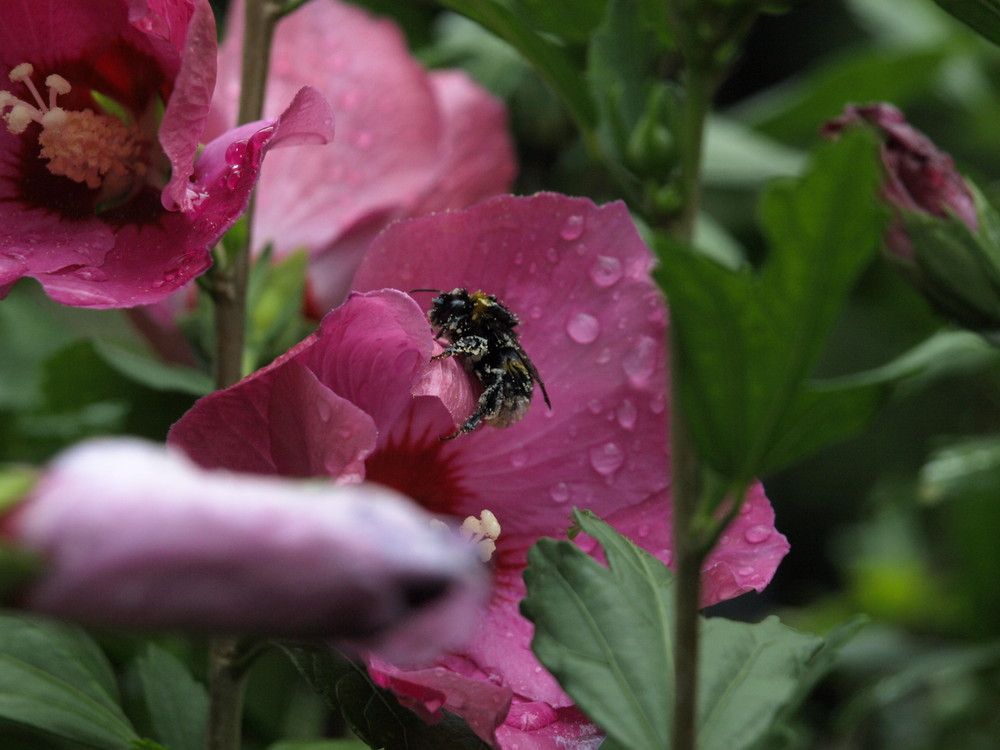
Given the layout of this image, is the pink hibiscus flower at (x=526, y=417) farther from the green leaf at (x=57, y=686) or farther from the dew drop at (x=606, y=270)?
the green leaf at (x=57, y=686)

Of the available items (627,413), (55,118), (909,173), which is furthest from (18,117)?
(909,173)

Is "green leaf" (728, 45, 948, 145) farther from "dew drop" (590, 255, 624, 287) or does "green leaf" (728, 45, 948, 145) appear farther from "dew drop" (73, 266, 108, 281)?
"dew drop" (73, 266, 108, 281)

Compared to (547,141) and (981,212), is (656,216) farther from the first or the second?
(547,141)

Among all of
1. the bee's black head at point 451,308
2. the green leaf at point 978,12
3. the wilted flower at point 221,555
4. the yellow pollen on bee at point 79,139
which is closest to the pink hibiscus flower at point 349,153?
the yellow pollen on bee at point 79,139

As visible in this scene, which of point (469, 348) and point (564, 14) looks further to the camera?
point (564, 14)

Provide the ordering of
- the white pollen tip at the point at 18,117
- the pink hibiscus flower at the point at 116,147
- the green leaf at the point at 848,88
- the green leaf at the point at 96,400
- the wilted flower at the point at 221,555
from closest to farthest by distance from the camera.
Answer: the wilted flower at the point at 221,555, the pink hibiscus flower at the point at 116,147, the white pollen tip at the point at 18,117, the green leaf at the point at 96,400, the green leaf at the point at 848,88

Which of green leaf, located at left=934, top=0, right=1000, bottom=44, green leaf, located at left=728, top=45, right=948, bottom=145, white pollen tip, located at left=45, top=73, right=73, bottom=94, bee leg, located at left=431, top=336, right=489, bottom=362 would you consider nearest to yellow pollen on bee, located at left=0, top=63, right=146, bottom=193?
white pollen tip, located at left=45, top=73, right=73, bottom=94

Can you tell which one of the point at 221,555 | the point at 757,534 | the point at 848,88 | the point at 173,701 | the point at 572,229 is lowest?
the point at 848,88

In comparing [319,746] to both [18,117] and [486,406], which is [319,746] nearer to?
[486,406]
